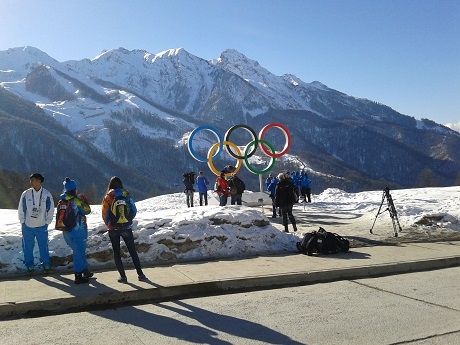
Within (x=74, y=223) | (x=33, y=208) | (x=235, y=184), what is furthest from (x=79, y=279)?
(x=235, y=184)

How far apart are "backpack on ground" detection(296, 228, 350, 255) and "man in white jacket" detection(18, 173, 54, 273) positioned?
508 cm

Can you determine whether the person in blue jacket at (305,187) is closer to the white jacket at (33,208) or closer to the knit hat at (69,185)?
the white jacket at (33,208)

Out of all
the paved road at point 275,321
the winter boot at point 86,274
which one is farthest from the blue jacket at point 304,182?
the winter boot at point 86,274

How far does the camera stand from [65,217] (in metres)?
7.47

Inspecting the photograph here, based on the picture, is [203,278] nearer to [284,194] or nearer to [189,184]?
[284,194]

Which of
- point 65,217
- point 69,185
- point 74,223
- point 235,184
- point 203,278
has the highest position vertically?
point 69,185

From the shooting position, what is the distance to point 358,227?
14.2 metres

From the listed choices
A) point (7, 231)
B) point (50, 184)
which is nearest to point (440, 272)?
point (7, 231)

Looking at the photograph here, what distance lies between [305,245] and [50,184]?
141 m

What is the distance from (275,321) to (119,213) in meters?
3.02

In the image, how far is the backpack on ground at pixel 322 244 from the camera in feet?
32.7

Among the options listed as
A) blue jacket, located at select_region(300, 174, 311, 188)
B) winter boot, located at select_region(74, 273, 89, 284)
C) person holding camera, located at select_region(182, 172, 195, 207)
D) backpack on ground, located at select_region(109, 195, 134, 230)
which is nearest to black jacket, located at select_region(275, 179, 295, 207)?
backpack on ground, located at select_region(109, 195, 134, 230)

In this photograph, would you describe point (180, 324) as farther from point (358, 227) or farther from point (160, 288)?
point (358, 227)

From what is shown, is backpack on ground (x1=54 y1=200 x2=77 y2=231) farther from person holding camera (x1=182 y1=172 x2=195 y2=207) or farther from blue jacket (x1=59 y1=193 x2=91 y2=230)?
person holding camera (x1=182 y1=172 x2=195 y2=207)
